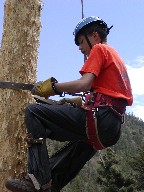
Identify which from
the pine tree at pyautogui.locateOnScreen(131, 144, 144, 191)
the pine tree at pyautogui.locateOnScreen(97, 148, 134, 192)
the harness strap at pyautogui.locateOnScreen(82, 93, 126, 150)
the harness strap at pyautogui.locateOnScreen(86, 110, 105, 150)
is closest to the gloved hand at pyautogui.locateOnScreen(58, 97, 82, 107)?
the harness strap at pyautogui.locateOnScreen(82, 93, 126, 150)

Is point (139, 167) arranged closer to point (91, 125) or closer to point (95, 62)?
point (91, 125)

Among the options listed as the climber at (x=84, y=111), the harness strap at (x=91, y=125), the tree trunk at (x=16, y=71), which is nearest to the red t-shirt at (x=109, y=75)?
the climber at (x=84, y=111)

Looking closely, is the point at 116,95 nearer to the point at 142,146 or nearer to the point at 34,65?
the point at 34,65

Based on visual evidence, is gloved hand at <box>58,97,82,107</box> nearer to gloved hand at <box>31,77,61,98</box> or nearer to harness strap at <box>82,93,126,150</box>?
harness strap at <box>82,93,126,150</box>

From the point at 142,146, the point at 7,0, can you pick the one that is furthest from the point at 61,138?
the point at 142,146

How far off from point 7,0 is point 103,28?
128 centimetres

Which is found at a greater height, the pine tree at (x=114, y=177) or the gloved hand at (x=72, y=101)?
the gloved hand at (x=72, y=101)

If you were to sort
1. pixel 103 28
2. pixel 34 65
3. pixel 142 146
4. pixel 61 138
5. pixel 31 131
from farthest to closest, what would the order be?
pixel 142 146 < pixel 34 65 < pixel 103 28 < pixel 61 138 < pixel 31 131

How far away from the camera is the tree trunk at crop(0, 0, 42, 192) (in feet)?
12.8

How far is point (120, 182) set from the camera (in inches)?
1511

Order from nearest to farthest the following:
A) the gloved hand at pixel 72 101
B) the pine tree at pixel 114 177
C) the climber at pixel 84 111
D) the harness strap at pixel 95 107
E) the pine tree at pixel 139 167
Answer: the climber at pixel 84 111 < the harness strap at pixel 95 107 < the gloved hand at pixel 72 101 < the pine tree at pixel 114 177 < the pine tree at pixel 139 167

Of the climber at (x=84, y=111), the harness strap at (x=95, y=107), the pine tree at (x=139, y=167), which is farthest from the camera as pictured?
the pine tree at (x=139, y=167)

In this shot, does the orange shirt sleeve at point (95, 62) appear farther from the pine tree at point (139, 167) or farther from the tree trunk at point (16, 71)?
the pine tree at point (139, 167)

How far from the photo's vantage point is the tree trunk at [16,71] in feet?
12.8
